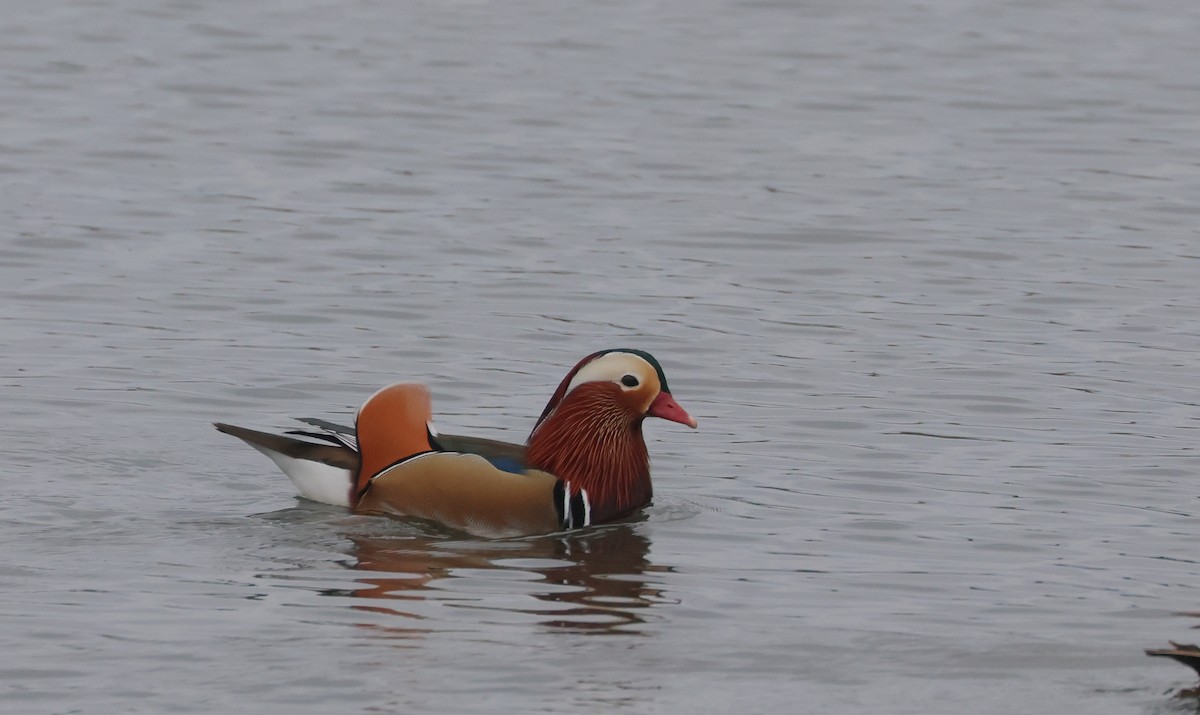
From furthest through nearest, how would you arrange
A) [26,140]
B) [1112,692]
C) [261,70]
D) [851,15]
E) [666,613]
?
[851,15], [261,70], [26,140], [666,613], [1112,692]

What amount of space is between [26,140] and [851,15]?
40.4 feet

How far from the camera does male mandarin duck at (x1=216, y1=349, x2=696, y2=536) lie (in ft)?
37.3

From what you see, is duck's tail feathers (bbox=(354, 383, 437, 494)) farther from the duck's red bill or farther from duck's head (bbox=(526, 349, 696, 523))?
the duck's red bill

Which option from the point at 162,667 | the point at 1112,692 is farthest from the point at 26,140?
the point at 1112,692

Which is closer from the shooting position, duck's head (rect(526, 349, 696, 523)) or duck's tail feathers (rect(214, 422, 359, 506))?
duck's tail feathers (rect(214, 422, 359, 506))

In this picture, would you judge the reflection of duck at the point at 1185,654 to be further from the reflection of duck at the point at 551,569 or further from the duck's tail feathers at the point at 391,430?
the duck's tail feathers at the point at 391,430

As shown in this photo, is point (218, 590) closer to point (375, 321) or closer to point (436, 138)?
point (375, 321)

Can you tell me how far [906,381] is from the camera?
48.1ft

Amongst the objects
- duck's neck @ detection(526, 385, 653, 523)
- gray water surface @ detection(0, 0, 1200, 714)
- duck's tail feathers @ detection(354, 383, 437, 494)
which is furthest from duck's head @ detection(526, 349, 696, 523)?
duck's tail feathers @ detection(354, 383, 437, 494)

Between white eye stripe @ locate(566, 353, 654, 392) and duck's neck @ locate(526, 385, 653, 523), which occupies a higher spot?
white eye stripe @ locate(566, 353, 654, 392)

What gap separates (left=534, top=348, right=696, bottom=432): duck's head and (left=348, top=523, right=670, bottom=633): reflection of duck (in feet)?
2.21

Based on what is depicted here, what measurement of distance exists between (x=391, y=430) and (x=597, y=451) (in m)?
1.07

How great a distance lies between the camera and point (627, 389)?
12.0 meters

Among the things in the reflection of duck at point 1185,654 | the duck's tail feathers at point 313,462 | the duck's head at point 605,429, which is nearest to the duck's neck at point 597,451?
the duck's head at point 605,429
